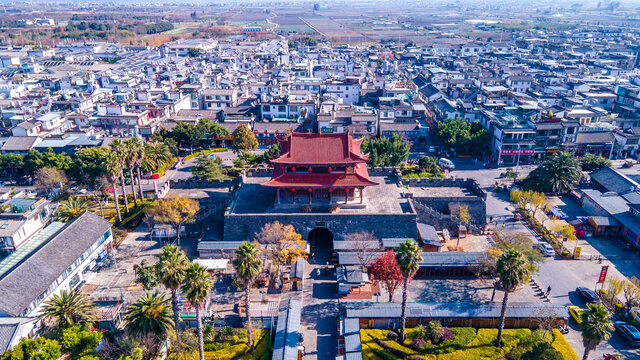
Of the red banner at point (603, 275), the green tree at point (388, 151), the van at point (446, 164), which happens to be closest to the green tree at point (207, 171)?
the green tree at point (388, 151)

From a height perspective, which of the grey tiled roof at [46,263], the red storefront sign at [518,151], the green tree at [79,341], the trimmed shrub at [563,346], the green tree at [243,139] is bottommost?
the trimmed shrub at [563,346]

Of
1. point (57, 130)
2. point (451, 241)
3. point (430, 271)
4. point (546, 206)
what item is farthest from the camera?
point (57, 130)

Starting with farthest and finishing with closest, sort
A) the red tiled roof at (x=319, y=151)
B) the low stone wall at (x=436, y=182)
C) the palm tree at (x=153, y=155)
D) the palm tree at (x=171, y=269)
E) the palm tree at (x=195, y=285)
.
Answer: the low stone wall at (x=436, y=182) < the palm tree at (x=153, y=155) < the red tiled roof at (x=319, y=151) < the palm tree at (x=171, y=269) < the palm tree at (x=195, y=285)

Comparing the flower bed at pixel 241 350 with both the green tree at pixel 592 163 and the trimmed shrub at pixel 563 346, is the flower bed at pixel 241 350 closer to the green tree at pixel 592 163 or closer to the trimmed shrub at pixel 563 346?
the trimmed shrub at pixel 563 346

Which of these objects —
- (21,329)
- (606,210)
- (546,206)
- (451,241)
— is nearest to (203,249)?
(21,329)

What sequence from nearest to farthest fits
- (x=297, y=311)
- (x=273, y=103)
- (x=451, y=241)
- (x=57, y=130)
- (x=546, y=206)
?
(x=297, y=311) → (x=451, y=241) → (x=546, y=206) → (x=57, y=130) → (x=273, y=103)

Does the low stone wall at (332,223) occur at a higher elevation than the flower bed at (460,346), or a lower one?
higher

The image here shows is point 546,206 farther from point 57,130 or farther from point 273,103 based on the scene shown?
point 57,130

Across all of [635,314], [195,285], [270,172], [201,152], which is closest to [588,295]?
[635,314]
